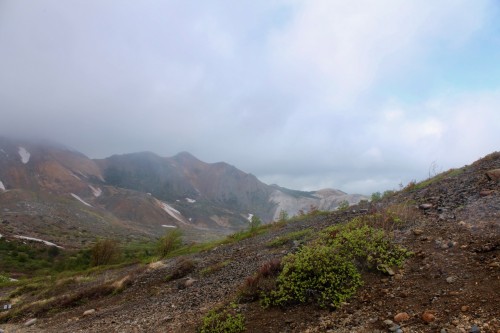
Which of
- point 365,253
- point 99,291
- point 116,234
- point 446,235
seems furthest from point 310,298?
point 116,234

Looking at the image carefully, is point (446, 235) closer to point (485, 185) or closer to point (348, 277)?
point (348, 277)

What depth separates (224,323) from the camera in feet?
23.6

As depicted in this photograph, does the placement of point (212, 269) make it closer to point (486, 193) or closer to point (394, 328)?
point (394, 328)

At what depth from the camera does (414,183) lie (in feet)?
57.7

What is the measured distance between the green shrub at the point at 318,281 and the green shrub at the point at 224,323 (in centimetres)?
75

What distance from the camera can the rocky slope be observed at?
18.5ft

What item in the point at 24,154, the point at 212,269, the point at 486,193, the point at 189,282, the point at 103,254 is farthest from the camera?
the point at 24,154

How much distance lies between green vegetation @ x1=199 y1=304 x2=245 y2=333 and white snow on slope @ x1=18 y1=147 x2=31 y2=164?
619 feet

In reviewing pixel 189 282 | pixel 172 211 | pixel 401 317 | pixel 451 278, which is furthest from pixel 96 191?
pixel 401 317

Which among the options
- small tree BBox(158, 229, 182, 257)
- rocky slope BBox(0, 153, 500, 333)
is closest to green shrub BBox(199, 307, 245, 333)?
rocky slope BBox(0, 153, 500, 333)

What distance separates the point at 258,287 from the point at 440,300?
13.1ft

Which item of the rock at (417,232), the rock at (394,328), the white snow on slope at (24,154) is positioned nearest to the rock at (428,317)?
the rock at (394,328)

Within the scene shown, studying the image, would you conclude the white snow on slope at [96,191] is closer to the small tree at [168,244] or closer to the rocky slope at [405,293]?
the small tree at [168,244]

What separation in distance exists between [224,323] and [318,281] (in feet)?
6.76
